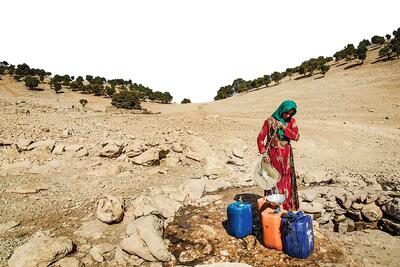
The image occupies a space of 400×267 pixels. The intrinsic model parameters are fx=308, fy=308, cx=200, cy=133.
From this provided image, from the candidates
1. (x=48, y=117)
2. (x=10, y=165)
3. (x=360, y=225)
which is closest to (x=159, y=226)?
(x=360, y=225)

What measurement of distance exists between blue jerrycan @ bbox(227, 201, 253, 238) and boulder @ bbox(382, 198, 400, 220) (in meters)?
2.81

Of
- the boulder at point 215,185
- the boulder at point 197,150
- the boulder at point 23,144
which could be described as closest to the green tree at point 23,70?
the boulder at point 23,144

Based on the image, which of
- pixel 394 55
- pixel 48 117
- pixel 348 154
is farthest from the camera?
pixel 394 55

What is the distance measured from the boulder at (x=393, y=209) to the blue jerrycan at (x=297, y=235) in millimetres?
2276

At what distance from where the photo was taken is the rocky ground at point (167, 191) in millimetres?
4922

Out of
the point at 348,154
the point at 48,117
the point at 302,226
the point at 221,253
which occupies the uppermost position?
the point at 48,117

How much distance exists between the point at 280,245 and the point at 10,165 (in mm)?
7273

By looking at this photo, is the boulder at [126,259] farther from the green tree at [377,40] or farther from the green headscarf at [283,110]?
the green tree at [377,40]

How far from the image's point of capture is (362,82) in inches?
1232

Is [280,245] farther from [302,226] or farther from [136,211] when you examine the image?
[136,211]

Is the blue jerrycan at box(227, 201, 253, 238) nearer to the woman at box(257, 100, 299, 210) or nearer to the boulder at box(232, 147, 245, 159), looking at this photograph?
the woman at box(257, 100, 299, 210)

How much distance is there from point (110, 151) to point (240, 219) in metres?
5.62

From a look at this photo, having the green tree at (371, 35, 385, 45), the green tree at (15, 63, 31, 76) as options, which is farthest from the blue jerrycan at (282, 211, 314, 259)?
the green tree at (371, 35, 385, 45)

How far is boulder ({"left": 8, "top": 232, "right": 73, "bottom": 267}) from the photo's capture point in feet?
14.7
